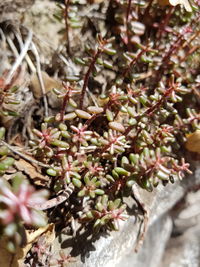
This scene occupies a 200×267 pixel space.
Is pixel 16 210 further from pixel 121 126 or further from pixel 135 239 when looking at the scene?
pixel 135 239

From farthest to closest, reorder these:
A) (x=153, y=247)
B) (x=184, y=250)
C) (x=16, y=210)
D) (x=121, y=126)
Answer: (x=184, y=250) → (x=153, y=247) → (x=121, y=126) → (x=16, y=210)

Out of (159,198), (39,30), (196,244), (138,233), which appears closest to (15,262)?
(138,233)

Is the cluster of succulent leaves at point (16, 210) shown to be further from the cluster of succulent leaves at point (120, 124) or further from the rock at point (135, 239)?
the rock at point (135, 239)

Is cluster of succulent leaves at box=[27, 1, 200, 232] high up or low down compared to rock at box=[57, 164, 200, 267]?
up

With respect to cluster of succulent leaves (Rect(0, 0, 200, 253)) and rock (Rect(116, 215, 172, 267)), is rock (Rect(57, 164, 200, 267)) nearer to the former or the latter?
rock (Rect(116, 215, 172, 267))

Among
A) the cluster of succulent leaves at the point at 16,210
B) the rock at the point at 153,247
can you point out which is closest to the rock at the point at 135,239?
the rock at the point at 153,247

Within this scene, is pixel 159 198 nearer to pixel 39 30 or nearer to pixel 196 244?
pixel 196 244

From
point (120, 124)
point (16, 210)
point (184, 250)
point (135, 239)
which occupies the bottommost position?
point (184, 250)

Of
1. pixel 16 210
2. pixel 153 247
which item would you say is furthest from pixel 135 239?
pixel 16 210

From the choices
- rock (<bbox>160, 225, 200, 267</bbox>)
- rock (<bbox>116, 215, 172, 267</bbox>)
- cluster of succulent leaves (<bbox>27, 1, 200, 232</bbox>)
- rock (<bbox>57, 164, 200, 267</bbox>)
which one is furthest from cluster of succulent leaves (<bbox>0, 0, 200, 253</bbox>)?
rock (<bbox>160, 225, 200, 267</bbox>)
